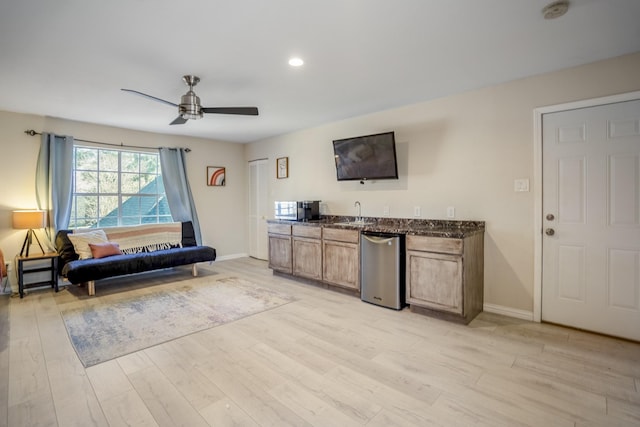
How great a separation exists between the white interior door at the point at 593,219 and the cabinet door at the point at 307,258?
255 cm

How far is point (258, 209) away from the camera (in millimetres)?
6383

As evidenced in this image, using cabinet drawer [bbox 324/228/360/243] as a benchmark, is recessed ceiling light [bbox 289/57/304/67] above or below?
above

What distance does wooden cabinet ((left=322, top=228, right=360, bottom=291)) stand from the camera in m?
3.85

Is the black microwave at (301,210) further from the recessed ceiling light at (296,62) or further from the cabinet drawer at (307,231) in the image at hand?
the recessed ceiling light at (296,62)

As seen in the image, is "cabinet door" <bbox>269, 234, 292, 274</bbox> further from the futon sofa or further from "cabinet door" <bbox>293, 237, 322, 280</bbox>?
the futon sofa

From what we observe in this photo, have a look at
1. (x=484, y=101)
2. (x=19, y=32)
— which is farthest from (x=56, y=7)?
(x=484, y=101)

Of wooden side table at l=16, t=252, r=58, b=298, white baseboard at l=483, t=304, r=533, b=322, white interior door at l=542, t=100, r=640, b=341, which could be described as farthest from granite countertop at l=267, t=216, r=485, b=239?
wooden side table at l=16, t=252, r=58, b=298

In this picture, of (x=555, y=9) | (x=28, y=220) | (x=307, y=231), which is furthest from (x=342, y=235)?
(x=28, y=220)

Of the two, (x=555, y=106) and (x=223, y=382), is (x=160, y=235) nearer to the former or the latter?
(x=223, y=382)

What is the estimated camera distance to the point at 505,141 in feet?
10.4

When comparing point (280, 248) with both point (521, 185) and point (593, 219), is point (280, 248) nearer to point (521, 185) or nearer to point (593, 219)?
point (521, 185)

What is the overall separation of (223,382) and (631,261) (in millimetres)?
3403

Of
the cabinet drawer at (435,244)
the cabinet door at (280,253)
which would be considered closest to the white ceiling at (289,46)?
the cabinet drawer at (435,244)

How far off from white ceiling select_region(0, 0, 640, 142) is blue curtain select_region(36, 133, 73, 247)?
758 millimetres
